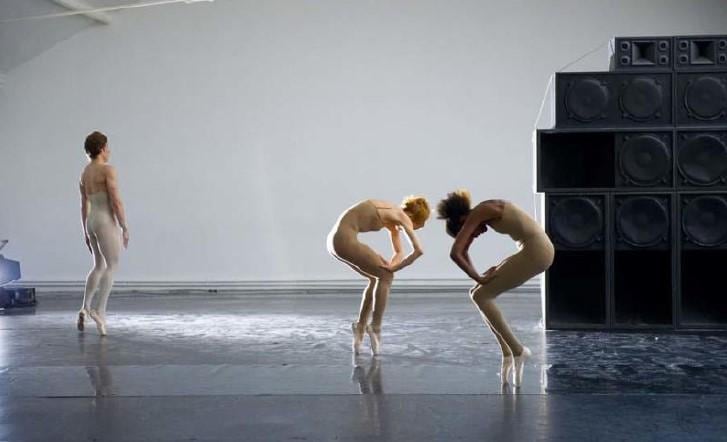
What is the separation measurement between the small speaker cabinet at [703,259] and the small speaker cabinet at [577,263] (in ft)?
1.83

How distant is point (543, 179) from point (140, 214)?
5287 millimetres

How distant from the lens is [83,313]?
6742 millimetres

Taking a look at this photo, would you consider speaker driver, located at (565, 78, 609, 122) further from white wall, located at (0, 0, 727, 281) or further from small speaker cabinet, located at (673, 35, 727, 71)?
white wall, located at (0, 0, 727, 281)

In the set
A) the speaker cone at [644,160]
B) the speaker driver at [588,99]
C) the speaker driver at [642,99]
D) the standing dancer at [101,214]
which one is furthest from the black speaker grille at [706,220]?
the standing dancer at [101,214]

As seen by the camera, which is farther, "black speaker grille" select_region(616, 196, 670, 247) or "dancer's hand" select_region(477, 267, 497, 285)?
"black speaker grille" select_region(616, 196, 670, 247)

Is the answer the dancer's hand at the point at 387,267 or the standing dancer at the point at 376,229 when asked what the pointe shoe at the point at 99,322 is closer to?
the standing dancer at the point at 376,229

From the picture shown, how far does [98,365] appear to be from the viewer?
5.13 m

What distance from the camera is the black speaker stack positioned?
21.5 ft

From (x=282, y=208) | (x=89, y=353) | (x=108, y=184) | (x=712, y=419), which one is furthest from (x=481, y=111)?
(x=712, y=419)

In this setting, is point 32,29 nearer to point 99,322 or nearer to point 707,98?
point 99,322

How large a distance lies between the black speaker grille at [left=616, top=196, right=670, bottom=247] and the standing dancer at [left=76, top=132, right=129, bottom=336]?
3361 millimetres

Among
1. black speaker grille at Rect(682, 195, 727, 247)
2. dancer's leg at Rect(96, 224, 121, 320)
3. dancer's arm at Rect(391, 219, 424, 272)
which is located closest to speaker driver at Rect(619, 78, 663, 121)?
black speaker grille at Rect(682, 195, 727, 247)

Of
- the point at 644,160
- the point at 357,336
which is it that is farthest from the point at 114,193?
the point at 644,160

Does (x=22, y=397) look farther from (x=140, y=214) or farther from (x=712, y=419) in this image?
(x=140, y=214)
